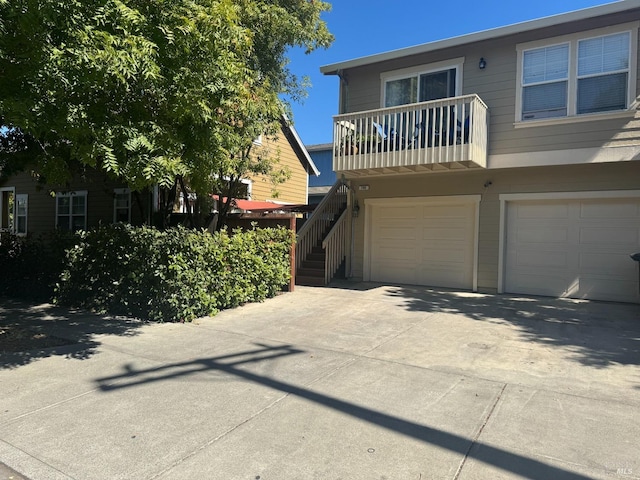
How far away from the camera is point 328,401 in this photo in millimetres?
4160

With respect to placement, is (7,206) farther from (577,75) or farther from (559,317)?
(577,75)

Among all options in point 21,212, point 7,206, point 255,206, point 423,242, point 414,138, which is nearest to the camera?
point 414,138

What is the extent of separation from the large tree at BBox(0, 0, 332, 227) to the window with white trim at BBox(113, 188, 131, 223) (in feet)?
23.5

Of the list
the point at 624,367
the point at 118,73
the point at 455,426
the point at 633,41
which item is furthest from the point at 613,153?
the point at 118,73

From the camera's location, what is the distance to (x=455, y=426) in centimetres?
364

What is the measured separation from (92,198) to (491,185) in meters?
11.8

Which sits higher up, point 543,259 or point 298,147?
point 298,147

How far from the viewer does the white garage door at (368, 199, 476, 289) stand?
10758 millimetres

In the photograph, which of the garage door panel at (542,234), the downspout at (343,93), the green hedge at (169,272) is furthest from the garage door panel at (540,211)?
the green hedge at (169,272)

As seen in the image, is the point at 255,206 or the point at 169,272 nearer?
A: the point at 169,272

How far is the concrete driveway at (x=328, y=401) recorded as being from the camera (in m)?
3.13

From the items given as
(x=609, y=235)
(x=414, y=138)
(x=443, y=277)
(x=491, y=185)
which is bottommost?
Answer: (x=443, y=277)

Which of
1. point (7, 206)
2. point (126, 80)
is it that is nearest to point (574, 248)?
point (126, 80)

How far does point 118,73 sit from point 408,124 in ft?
23.0
